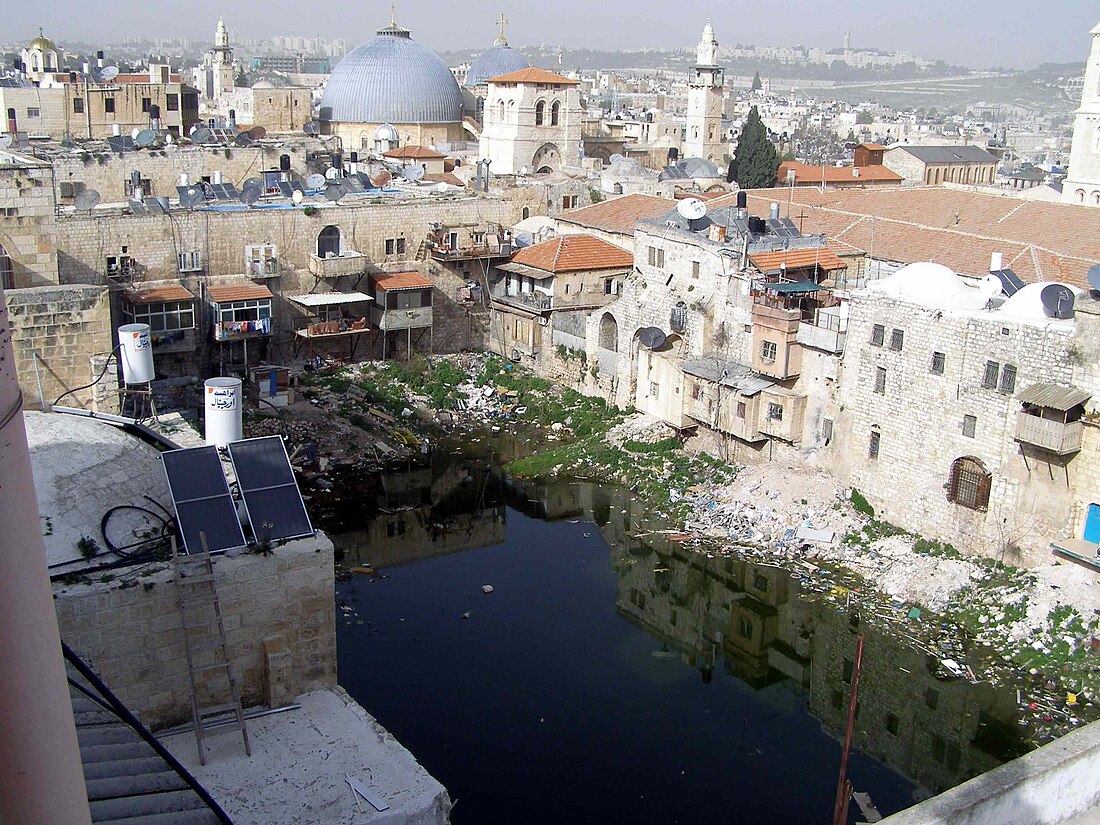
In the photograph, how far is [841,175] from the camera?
4756cm

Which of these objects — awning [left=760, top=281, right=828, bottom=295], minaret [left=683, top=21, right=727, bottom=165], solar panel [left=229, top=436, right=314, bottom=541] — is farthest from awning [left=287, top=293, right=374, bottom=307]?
minaret [left=683, top=21, right=727, bottom=165]

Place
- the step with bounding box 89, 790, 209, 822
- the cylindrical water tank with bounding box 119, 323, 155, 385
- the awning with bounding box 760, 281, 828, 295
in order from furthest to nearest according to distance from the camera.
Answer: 1. the awning with bounding box 760, 281, 828, 295
2. the cylindrical water tank with bounding box 119, 323, 155, 385
3. the step with bounding box 89, 790, 209, 822

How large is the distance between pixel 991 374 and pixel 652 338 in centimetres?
829

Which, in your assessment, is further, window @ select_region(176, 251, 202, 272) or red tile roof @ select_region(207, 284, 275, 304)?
window @ select_region(176, 251, 202, 272)

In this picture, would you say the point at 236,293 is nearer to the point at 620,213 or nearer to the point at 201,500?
the point at 620,213

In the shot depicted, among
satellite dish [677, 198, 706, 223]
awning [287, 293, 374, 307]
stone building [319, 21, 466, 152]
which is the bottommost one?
awning [287, 293, 374, 307]

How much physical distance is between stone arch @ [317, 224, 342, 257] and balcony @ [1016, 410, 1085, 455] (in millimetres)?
17931

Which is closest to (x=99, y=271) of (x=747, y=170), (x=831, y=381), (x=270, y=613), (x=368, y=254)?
(x=368, y=254)

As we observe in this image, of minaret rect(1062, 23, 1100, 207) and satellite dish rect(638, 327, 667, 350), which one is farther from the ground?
minaret rect(1062, 23, 1100, 207)

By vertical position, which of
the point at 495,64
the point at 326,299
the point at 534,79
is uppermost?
the point at 495,64

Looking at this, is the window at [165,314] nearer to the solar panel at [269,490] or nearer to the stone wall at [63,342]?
the stone wall at [63,342]

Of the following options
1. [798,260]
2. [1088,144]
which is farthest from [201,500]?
[1088,144]

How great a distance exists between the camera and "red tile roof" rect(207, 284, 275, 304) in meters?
26.2

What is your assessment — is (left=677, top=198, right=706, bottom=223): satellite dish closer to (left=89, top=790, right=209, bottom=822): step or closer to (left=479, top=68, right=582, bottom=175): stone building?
(left=479, top=68, right=582, bottom=175): stone building
